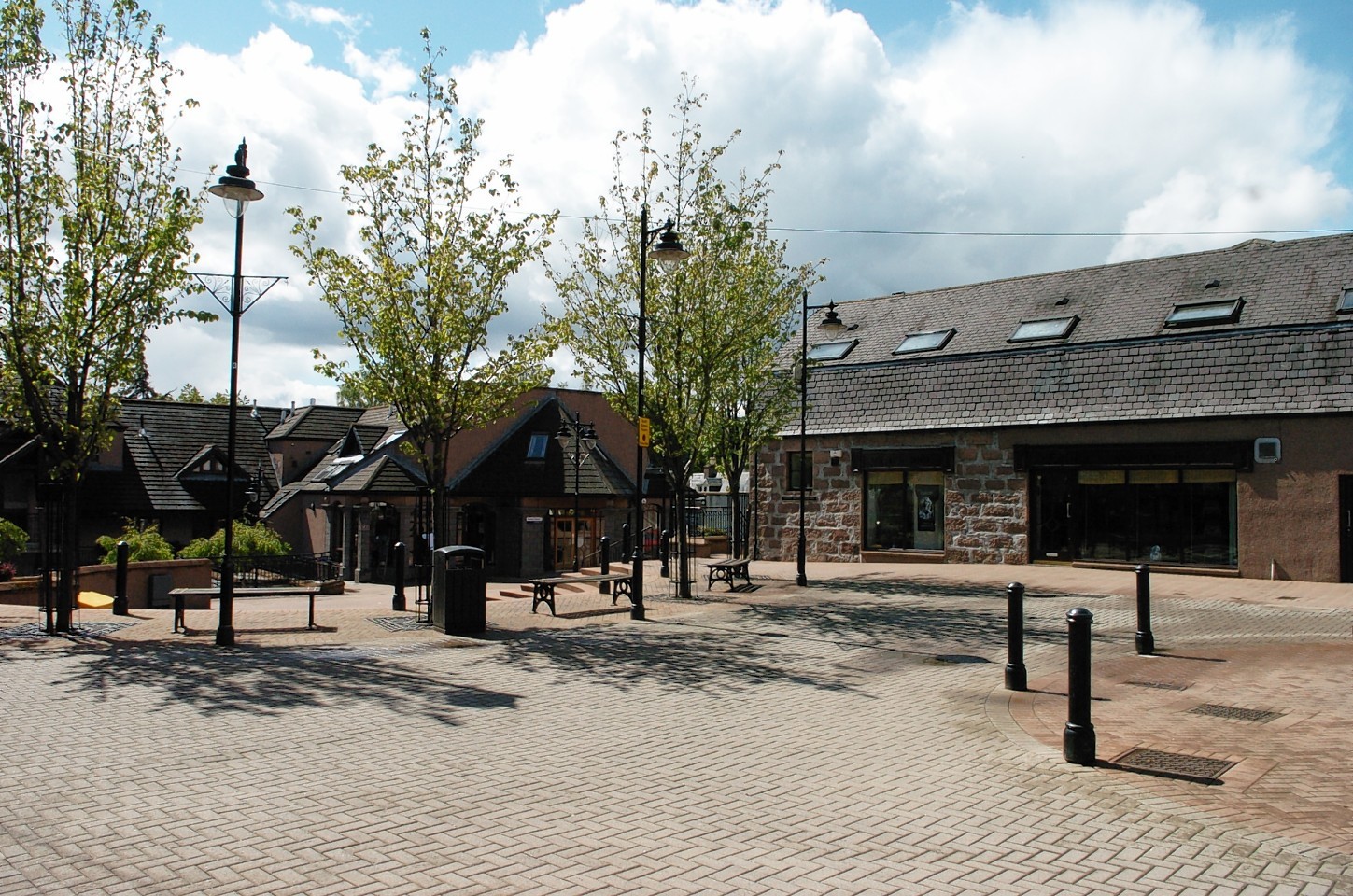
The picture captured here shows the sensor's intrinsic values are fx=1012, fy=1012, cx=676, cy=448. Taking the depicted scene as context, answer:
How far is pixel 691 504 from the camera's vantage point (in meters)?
34.7

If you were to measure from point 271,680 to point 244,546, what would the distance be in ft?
65.5

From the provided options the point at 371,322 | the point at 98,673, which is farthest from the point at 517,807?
the point at 371,322

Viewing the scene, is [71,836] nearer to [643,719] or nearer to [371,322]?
[643,719]

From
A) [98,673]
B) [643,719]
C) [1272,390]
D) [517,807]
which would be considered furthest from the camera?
[1272,390]

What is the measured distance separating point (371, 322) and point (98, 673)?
24.1 feet

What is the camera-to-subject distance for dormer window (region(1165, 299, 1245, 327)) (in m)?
23.6

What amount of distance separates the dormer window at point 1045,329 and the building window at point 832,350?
5077 mm

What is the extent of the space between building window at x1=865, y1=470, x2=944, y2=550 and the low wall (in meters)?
17.0

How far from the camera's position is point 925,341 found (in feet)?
94.4

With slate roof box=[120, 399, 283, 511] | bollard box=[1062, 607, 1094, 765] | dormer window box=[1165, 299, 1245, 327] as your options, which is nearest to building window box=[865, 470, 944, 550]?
dormer window box=[1165, 299, 1245, 327]

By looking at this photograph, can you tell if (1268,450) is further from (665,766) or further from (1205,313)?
(665,766)

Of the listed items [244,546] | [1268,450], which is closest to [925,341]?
[1268,450]

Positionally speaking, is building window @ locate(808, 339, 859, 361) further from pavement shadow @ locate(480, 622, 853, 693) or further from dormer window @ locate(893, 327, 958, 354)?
pavement shadow @ locate(480, 622, 853, 693)

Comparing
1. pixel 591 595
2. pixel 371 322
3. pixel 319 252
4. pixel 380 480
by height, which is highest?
pixel 319 252
